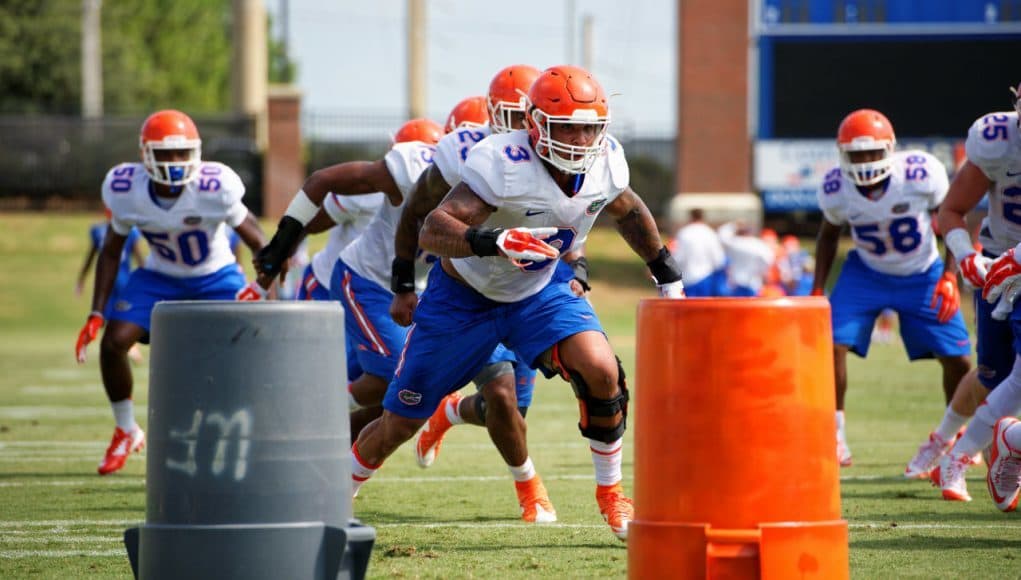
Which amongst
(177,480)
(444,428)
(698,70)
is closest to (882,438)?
(444,428)

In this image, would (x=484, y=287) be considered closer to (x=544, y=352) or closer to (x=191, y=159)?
(x=544, y=352)

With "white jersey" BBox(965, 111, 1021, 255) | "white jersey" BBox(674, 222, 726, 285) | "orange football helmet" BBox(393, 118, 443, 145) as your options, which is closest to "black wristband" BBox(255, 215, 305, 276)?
"orange football helmet" BBox(393, 118, 443, 145)

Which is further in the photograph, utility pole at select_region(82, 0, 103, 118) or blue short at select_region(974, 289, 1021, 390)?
utility pole at select_region(82, 0, 103, 118)

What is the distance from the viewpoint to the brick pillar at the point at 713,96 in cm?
2853

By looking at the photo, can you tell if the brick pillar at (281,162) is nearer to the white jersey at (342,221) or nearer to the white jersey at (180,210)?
the white jersey at (180,210)

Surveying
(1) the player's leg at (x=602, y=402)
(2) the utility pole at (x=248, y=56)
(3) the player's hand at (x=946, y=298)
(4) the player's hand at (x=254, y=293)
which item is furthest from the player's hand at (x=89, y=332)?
(2) the utility pole at (x=248, y=56)

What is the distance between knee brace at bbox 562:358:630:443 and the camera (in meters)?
5.47

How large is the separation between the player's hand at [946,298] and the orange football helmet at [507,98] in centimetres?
294

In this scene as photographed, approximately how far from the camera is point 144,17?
45469 mm

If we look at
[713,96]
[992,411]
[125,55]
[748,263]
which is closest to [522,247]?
[992,411]

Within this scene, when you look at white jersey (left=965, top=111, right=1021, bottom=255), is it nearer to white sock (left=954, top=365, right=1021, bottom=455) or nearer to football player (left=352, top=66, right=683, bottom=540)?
white sock (left=954, top=365, right=1021, bottom=455)

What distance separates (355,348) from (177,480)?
2.94 m

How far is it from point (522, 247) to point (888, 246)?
4056 millimetres

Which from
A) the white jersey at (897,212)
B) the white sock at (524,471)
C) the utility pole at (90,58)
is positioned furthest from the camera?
the utility pole at (90,58)
